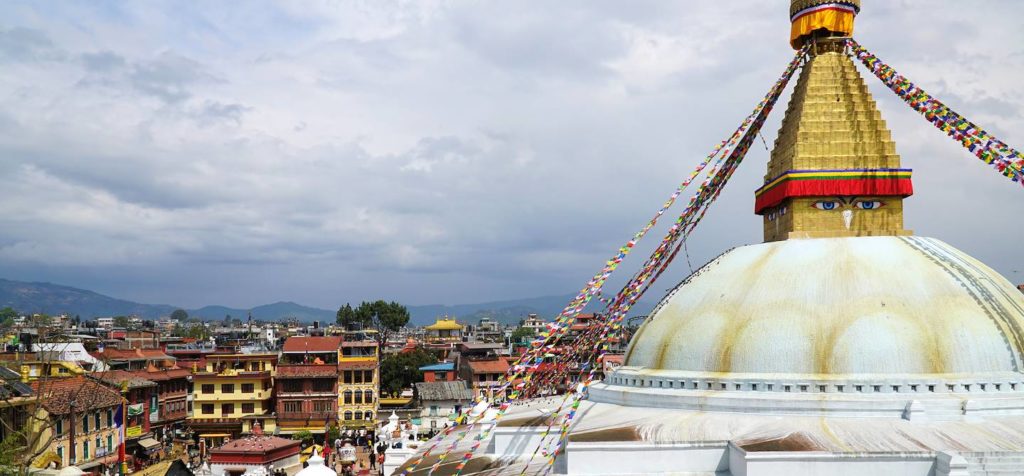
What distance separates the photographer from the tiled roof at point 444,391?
1603 inches

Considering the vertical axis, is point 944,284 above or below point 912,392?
above

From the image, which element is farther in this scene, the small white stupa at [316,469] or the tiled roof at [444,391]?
the tiled roof at [444,391]

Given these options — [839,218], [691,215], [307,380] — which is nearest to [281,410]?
[307,380]

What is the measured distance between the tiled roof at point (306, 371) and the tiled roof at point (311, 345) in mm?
3379

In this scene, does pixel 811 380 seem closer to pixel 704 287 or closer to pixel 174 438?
pixel 704 287

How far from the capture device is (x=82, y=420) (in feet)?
111

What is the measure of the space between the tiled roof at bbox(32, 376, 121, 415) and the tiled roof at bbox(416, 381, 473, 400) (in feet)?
44.1

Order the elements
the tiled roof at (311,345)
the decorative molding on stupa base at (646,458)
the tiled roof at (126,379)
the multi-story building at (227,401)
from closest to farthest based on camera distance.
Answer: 1. the decorative molding on stupa base at (646,458)
2. the tiled roof at (126,379)
3. the multi-story building at (227,401)
4. the tiled roof at (311,345)

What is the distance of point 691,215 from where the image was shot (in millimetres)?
20844

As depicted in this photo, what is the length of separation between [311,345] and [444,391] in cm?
1220

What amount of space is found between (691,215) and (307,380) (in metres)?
30.0

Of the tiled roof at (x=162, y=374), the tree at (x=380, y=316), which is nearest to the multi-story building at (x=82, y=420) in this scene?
the tiled roof at (x=162, y=374)

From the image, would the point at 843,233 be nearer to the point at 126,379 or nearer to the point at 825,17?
the point at 825,17

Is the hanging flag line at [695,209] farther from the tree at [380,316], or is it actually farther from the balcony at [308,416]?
the tree at [380,316]
